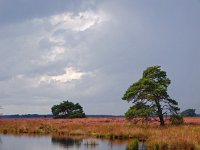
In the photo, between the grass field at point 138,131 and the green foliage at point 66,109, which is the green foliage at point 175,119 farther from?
the green foliage at point 66,109

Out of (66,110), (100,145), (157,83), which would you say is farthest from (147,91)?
(66,110)

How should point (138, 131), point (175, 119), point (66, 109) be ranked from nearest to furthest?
1. point (138, 131)
2. point (175, 119)
3. point (66, 109)

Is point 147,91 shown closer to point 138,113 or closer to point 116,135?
point 138,113

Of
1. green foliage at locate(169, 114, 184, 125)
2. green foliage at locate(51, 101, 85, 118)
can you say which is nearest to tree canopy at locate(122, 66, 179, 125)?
green foliage at locate(169, 114, 184, 125)

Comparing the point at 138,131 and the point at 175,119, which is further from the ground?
the point at 175,119

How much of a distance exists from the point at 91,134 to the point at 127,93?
23.5ft

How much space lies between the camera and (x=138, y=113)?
52719 mm

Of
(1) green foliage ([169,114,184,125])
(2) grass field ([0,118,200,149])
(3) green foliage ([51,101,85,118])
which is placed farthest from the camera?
(3) green foliage ([51,101,85,118])

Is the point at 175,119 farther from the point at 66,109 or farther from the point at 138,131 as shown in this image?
the point at 66,109

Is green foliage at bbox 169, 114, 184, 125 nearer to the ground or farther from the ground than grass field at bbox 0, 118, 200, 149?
farther from the ground

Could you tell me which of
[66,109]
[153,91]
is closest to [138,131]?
[153,91]

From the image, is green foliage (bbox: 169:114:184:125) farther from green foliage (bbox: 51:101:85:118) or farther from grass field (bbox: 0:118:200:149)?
green foliage (bbox: 51:101:85:118)

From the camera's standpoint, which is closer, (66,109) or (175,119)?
(175,119)

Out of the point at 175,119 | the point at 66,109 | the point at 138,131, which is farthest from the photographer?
the point at 66,109
